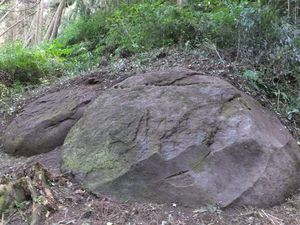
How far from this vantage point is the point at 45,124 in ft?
18.4

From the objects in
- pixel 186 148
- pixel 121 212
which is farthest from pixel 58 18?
pixel 121 212

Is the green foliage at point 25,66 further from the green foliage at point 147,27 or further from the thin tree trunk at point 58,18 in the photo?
the thin tree trunk at point 58,18

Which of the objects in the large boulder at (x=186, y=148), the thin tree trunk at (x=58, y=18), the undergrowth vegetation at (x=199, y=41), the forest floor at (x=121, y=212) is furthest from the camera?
the thin tree trunk at (x=58, y=18)

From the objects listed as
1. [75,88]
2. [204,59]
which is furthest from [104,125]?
[204,59]

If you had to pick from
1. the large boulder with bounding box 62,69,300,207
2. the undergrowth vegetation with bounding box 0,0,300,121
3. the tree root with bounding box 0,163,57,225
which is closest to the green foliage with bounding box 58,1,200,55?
the undergrowth vegetation with bounding box 0,0,300,121

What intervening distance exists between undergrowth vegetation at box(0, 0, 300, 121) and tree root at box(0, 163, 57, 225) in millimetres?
3205

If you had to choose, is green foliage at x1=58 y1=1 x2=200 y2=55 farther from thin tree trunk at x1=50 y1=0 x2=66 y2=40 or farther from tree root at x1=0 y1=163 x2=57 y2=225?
thin tree trunk at x1=50 y1=0 x2=66 y2=40

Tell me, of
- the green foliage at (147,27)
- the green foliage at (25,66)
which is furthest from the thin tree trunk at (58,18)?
the green foliage at (25,66)

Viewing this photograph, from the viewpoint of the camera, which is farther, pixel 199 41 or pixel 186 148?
pixel 199 41

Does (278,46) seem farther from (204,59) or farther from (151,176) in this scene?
(151,176)

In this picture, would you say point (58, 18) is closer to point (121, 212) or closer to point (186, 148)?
point (186, 148)

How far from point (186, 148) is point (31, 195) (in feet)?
5.35

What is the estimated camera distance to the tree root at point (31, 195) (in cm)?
378

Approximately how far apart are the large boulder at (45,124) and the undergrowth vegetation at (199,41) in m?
1.94
